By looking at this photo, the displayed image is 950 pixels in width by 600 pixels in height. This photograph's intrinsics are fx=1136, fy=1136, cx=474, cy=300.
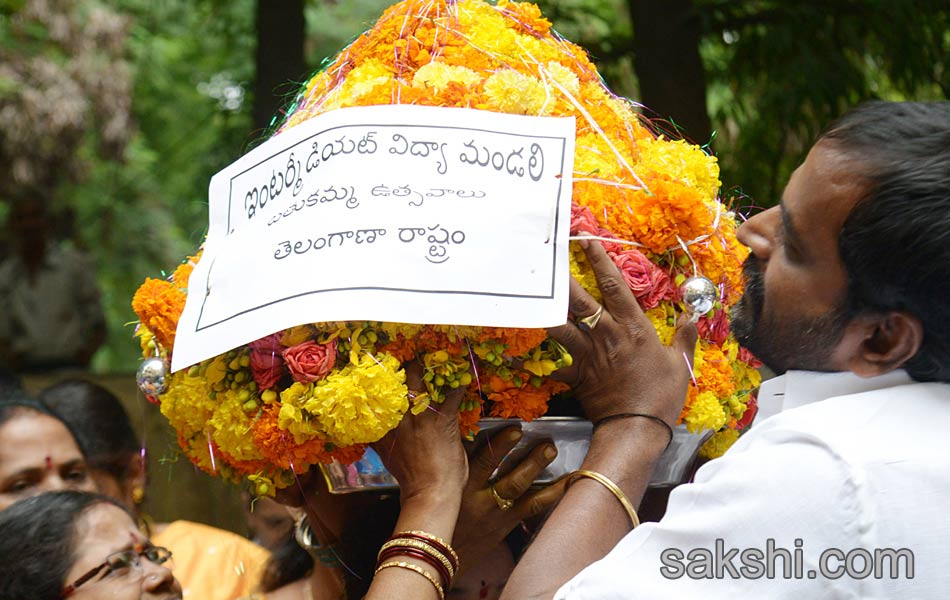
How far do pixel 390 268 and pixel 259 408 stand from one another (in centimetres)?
40

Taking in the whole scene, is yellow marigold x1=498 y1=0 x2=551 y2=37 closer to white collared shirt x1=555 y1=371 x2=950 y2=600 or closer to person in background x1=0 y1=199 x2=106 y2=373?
white collared shirt x1=555 y1=371 x2=950 y2=600

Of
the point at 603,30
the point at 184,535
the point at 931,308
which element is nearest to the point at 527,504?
the point at 931,308

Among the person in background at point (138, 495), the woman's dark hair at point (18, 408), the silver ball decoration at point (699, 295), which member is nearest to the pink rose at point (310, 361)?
the silver ball decoration at point (699, 295)

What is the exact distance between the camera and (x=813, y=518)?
1.63 meters

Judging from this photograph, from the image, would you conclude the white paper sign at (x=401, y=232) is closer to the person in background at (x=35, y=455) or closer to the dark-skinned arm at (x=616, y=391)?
the dark-skinned arm at (x=616, y=391)

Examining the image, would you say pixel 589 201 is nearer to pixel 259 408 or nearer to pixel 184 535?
pixel 259 408

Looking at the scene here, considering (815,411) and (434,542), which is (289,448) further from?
(815,411)

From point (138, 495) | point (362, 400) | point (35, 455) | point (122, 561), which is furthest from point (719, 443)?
point (138, 495)

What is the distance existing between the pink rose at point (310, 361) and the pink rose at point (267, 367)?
7 centimetres

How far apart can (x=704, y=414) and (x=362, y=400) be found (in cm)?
68

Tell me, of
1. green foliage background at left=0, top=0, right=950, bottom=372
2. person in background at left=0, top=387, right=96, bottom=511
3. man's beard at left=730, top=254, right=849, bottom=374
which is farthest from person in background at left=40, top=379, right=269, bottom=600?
man's beard at left=730, top=254, right=849, bottom=374

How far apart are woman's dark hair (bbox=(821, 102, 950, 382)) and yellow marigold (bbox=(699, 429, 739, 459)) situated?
631mm

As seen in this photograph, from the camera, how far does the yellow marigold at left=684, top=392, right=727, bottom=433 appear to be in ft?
7.33

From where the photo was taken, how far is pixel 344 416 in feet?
6.71
